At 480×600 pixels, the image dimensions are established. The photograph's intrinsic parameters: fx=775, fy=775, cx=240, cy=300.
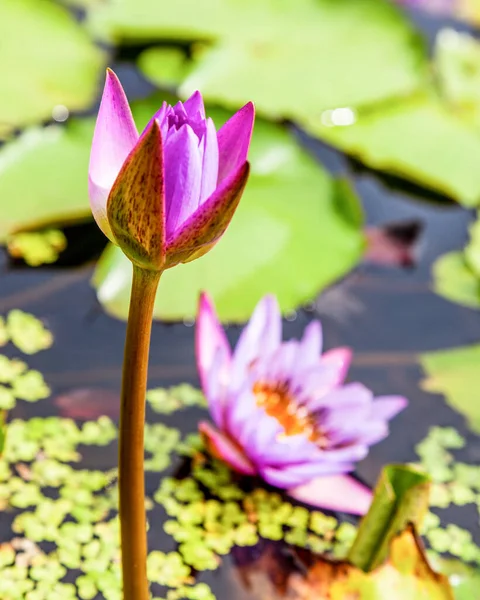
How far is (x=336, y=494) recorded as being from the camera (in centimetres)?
112

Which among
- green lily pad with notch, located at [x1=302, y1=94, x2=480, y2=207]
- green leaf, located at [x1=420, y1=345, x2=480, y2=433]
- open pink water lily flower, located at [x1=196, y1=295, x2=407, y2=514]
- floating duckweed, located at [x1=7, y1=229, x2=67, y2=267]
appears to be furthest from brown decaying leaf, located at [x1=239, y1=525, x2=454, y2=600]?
green lily pad with notch, located at [x1=302, y1=94, x2=480, y2=207]

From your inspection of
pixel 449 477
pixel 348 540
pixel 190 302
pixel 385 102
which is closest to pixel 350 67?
pixel 385 102

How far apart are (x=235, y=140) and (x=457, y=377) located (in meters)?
0.83

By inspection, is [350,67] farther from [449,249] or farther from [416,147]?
[449,249]

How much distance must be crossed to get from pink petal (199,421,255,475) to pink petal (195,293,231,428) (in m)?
0.03

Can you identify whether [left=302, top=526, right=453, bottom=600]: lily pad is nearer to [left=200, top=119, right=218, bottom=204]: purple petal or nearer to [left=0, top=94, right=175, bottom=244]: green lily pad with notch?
[left=200, top=119, right=218, bottom=204]: purple petal

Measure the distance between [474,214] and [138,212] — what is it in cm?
130

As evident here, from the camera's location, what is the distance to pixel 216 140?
652 millimetres

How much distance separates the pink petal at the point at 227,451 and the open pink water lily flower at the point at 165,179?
1.57 ft

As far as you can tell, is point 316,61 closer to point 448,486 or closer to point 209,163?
point 448,486

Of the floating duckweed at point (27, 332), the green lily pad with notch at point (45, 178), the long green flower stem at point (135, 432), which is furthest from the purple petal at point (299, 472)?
the green lily pad with notch at point (45, 178)

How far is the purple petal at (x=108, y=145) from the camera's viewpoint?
645mm

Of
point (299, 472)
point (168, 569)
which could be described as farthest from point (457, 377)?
point (168, 569)

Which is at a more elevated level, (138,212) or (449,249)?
(138,212)
